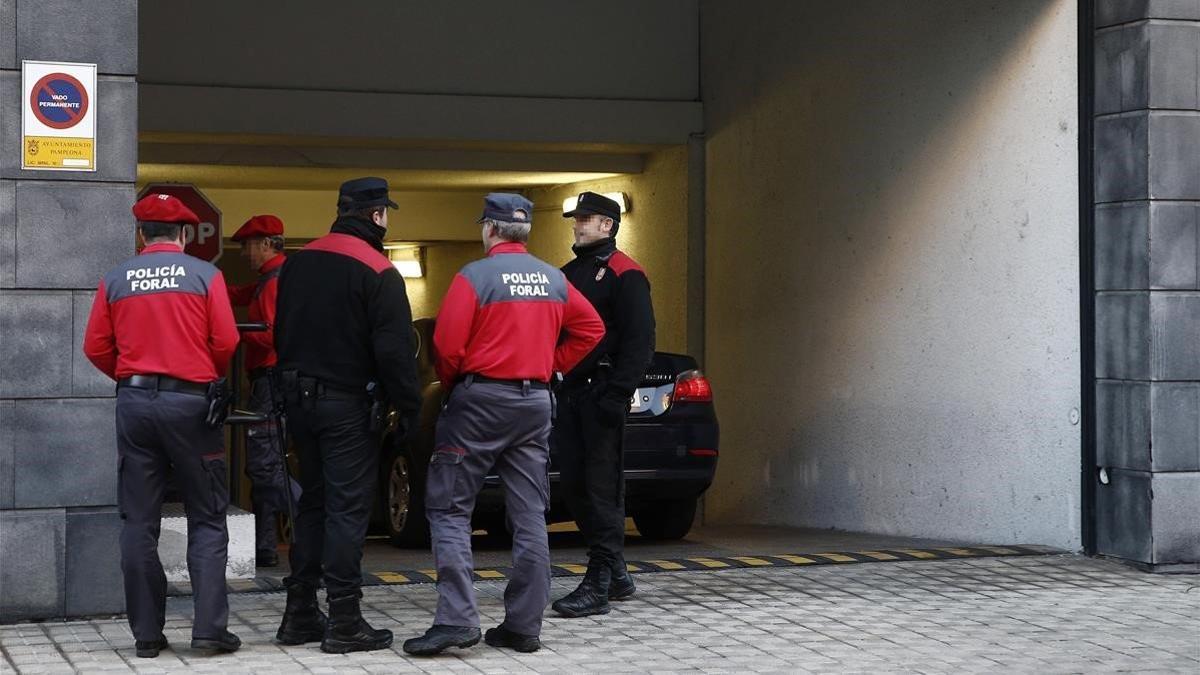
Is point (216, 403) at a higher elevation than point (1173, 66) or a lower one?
lower

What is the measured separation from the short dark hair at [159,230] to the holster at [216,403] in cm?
62

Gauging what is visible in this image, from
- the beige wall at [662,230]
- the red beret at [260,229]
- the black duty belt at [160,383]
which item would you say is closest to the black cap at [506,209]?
the black duty belt at [160,383]

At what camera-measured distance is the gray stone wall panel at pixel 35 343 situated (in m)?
7.82

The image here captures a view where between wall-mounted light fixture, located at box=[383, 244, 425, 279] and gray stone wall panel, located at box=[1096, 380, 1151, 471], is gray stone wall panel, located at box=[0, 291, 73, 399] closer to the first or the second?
gray stone wall panel, located at box=[1096, 380, 1151, 471]

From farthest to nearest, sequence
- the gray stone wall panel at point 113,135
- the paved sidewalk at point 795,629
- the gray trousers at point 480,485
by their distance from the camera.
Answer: the gray stone wall panel at point 113,135 → the gray trousers at point 480,485 → the paved sidewalk at point 795,629

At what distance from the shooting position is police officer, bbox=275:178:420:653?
717 cm

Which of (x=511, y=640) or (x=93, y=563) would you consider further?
(x=93, y=563)

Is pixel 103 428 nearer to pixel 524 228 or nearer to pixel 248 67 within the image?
pixel 524 228

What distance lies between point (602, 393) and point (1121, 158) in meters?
3.39

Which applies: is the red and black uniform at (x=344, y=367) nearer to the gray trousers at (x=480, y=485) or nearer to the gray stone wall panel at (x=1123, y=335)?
the gray trousers at (x=480, y=485)

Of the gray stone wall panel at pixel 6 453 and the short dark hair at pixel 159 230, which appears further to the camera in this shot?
the gray stone wall panel at pixel 6 453

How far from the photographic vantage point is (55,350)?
7.89 metres

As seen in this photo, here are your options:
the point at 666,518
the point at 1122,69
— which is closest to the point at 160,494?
the point at 666,518

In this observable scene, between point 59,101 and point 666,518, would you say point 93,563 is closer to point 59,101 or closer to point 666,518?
point 59,101
